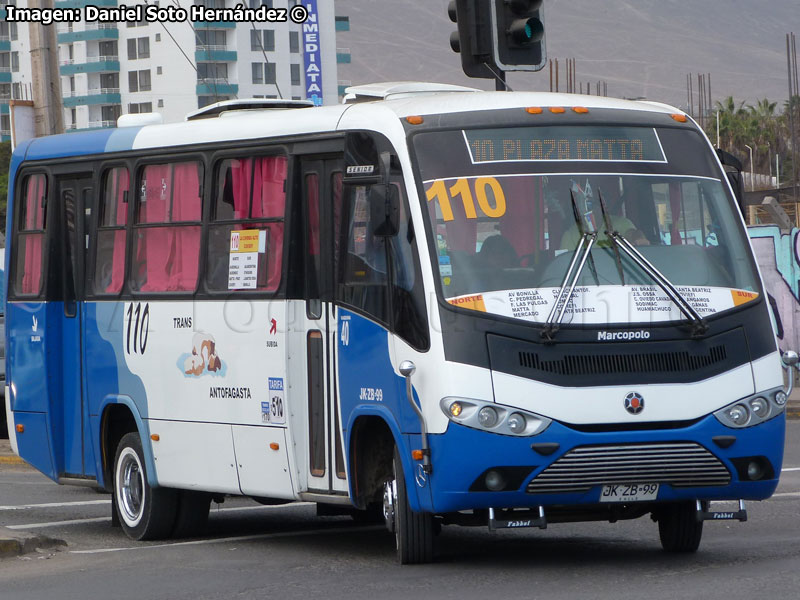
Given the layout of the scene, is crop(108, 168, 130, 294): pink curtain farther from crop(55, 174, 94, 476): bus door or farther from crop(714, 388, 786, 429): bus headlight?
crop(714, 388, 786, 429): bus headlight

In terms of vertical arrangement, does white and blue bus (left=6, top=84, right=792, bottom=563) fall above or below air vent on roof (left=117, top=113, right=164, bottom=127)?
below

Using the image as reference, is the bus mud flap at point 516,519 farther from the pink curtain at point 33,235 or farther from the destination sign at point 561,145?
the pink curtain at point 33,235

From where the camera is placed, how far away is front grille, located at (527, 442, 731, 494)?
927 centimetres

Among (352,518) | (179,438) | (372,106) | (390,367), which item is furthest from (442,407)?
(352,518)

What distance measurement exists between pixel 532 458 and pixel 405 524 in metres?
1.05

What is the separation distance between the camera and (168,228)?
12.3 m

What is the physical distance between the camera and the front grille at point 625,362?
368 inches

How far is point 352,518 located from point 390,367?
155 inches

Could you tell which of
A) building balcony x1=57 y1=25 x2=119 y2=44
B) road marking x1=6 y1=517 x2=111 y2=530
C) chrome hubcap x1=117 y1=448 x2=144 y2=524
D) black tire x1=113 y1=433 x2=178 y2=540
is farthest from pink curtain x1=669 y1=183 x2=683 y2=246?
building balcony x1=57 y1=25 x2=119 y2=44

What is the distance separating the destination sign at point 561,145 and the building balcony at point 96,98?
120126 mm

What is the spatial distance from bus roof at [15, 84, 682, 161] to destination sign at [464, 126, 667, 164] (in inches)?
8.6

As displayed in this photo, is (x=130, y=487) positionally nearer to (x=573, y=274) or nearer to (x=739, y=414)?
(x=573, y=274)

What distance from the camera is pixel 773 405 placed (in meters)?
9.73

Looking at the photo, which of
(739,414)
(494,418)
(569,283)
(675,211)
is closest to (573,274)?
(569,283)
